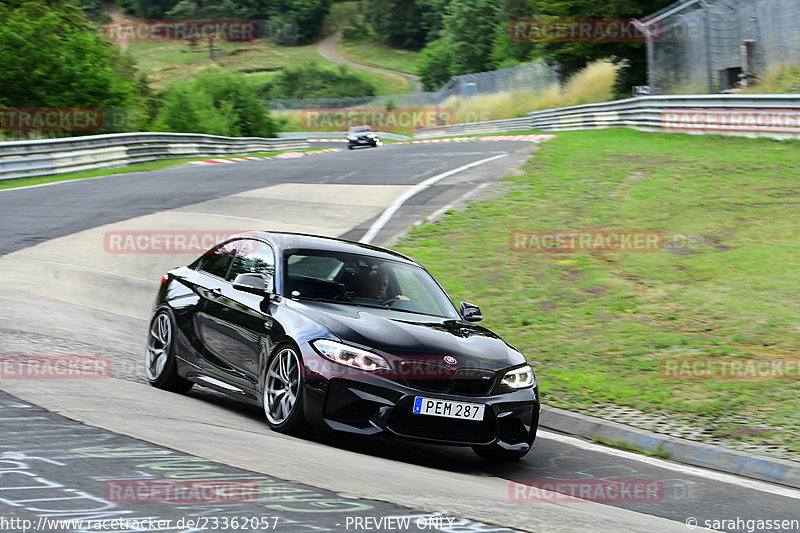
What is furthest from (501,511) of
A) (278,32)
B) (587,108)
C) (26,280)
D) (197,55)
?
(278,32)

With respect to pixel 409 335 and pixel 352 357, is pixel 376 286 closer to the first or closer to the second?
pixel 409 335

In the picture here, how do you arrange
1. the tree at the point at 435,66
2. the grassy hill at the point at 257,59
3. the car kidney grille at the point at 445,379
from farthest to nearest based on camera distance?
1. the grassy hill at the point at 257,59
2. the tree at the point at 435,66
3. the car kidney grille at the point at 445,379

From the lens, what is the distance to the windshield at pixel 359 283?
7531mm

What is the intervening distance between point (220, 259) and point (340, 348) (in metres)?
2.40

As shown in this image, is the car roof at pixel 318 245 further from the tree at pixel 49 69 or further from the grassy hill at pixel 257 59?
the grassy hill at pixel 257 59

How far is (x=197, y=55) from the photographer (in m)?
138

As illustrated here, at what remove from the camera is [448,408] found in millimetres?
6465

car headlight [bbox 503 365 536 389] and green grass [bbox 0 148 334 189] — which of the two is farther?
green grass [bbox 0 148 334 189]

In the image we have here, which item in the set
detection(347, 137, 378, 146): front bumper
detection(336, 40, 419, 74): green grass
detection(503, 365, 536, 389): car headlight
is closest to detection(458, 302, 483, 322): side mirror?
detection(503, 365, 536, 389): car headlight

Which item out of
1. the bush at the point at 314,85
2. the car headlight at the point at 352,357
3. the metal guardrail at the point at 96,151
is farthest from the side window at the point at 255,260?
the bush at the point at 314,85

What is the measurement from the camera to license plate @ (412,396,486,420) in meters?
6.39

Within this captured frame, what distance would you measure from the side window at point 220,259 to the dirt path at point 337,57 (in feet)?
370

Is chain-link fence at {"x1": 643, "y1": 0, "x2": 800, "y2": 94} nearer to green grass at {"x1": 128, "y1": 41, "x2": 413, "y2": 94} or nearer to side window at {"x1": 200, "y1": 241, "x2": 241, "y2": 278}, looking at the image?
side window at {"x1": 200, "y1": 241, "x2": 241, "y2": 278}

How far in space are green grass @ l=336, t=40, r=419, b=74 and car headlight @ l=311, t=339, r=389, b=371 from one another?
130 metres
